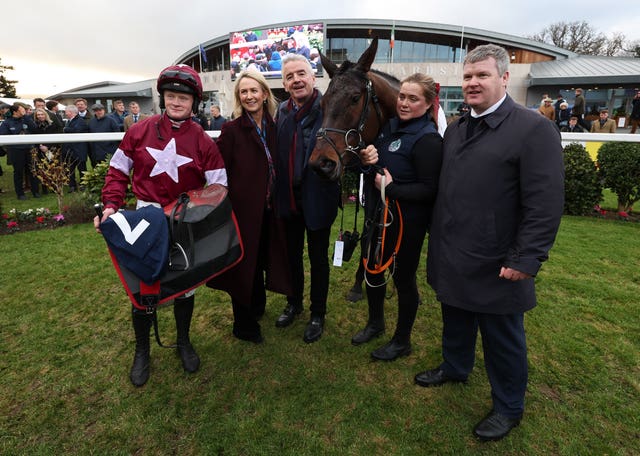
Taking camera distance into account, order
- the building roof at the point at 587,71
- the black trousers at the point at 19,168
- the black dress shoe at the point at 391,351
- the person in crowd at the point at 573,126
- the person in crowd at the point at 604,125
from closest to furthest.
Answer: the black dress shoe at the point at 391,351
the black trousers at the point at 19,168
the person in crowd at the point at 604,125
the person in crowd at the point at 573,126
the building roof at the point at 587,71

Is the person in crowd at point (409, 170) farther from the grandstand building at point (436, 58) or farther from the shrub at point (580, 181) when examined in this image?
the grandstand building at point (436, 58)

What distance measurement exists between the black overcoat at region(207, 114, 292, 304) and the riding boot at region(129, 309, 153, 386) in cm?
62

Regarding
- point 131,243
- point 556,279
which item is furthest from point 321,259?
point 556,279

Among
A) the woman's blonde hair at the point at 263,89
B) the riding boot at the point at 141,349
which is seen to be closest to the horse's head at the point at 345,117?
the woman's blonde hair at the point at 263,89

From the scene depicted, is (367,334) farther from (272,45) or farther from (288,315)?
(272,45)

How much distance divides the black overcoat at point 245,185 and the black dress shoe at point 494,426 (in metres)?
1.85

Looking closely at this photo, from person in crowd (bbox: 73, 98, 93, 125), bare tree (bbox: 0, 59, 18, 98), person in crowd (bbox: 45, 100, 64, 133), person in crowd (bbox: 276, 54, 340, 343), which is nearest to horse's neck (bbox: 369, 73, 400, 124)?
person in crowd (bbox: 276, 54, 340, 343)

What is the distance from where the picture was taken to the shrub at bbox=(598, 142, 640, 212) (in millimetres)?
6461

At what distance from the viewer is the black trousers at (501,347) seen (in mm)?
2055

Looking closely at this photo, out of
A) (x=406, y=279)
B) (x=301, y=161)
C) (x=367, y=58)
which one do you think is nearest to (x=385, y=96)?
(x=367, y=58)

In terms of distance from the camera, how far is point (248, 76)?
2.66 meters

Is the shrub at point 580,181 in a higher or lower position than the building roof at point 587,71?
lower

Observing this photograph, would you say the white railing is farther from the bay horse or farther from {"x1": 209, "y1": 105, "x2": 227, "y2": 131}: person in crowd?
{"x1": 209, "y1": 105, "x2": 227, "y2": 131}: person in crowd

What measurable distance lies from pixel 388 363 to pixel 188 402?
1540 millimetres
